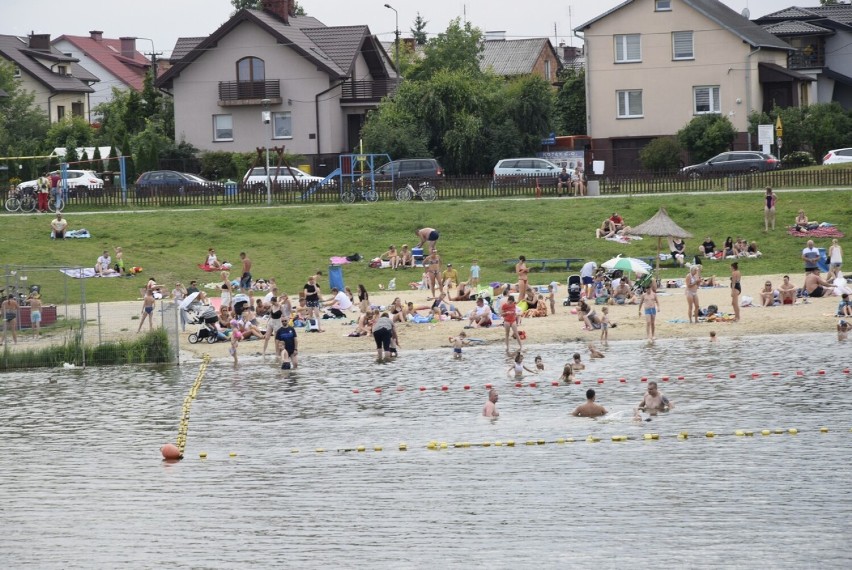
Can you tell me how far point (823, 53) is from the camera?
7894 cm

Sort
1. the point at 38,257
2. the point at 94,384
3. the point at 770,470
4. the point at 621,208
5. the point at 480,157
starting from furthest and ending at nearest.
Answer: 1. the point at 480,157
2. the point at 621,208
3. the point at 38,257
4. the point at 94,384
5. the point at 770,470

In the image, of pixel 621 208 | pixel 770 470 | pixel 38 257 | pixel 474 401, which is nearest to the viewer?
pixel 770 470

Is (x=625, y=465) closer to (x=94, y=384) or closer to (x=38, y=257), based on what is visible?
(x=94, y=384)

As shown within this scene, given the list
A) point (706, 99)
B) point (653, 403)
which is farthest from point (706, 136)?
point (653, 403)


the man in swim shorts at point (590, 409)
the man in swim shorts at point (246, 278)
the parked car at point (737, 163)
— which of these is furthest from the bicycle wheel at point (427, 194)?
the man in swim shorts at point (590, 409)

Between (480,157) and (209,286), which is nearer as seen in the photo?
(209,286)

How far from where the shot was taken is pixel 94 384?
3059 cm

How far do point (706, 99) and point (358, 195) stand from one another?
2275 centimetres

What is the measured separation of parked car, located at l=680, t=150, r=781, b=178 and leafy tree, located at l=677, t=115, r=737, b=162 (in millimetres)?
2822

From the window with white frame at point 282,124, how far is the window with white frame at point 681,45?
2056 centimetres

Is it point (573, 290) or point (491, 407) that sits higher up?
point (573, 290)

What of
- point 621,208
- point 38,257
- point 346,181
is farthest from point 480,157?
point 38,257

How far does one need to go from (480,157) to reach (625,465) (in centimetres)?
4513

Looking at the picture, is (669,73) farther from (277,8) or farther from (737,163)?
(277,8)
